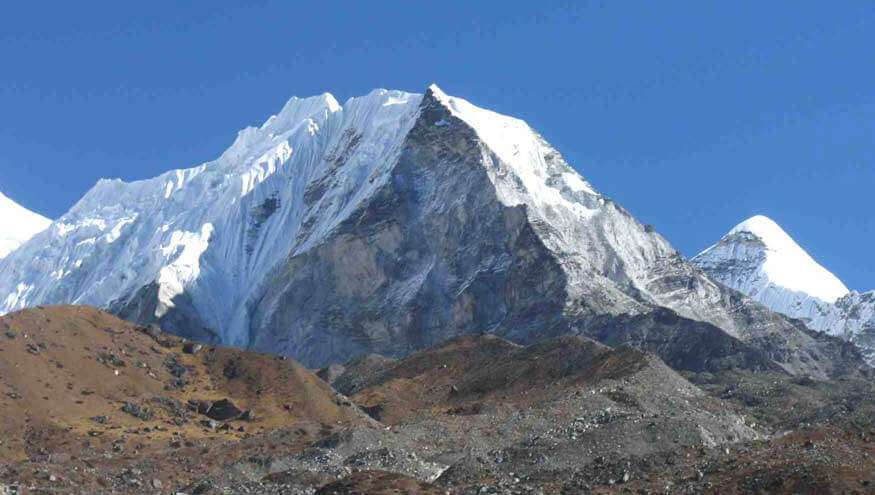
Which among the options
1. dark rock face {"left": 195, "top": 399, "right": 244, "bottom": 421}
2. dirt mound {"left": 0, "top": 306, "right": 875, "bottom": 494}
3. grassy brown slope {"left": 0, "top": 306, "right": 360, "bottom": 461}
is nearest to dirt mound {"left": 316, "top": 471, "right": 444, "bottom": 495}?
dirt mound {"left": 0, "top": 306, "right": 875, "bottom": 494}

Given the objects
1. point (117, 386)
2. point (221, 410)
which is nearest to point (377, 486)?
point (221, 410)

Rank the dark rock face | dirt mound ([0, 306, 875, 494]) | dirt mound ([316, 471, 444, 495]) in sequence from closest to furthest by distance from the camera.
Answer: dirt mound ([316, 471, 444, 495])
dirt mound ([0, 306, 875, 494])
the dark rock face

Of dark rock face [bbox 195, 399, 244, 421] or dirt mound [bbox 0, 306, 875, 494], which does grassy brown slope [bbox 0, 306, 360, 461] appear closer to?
dirt mound [bbox 0, 306, 875, 494]

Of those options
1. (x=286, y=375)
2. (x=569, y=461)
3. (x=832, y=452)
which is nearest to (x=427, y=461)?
(x=569, y=461)

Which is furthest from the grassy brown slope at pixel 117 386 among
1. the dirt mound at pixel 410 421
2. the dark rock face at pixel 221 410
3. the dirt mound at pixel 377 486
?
the dirt mound at pixel 377 486

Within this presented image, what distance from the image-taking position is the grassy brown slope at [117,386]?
12481 centimetres

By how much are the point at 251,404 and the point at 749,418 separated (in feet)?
150

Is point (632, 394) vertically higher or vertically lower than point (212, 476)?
higher

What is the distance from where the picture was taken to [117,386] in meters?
143

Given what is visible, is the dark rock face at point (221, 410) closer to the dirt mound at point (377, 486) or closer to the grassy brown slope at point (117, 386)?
the grassy brown slope at point (117, 386)

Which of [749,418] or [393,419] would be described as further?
[393,419]

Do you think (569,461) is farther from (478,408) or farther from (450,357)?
(450,357)

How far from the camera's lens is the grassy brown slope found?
409 ft

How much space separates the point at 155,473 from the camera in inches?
4112
